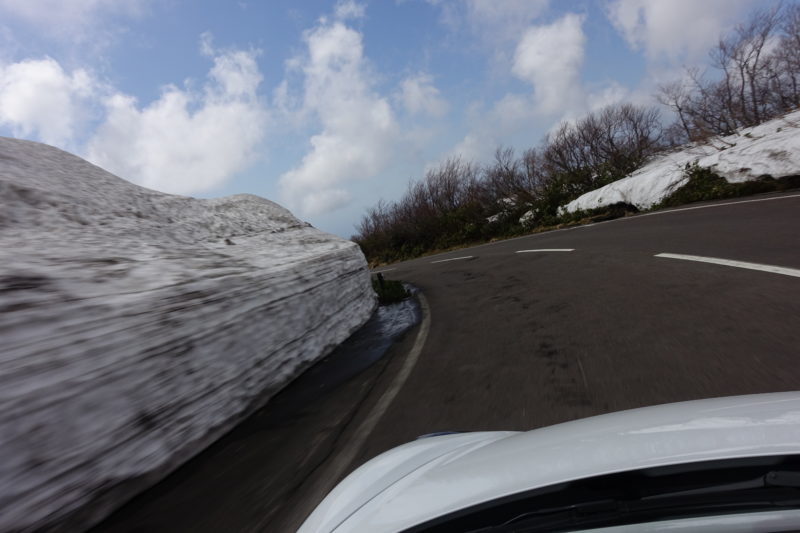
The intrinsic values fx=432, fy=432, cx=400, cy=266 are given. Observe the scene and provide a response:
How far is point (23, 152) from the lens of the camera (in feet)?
24.5

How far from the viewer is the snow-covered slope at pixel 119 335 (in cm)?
253

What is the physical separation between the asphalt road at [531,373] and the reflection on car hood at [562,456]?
114 centimetres

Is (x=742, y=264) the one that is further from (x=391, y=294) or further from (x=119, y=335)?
(x=119, y=335)

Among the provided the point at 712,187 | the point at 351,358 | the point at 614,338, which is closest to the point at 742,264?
the point at 614,338

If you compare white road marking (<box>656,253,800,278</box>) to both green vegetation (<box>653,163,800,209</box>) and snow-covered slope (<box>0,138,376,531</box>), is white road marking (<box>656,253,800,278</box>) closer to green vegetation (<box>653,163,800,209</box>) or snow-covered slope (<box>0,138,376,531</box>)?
snow-covered slope (<box>0,138,376,531</box>)

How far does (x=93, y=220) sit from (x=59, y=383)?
4.44m

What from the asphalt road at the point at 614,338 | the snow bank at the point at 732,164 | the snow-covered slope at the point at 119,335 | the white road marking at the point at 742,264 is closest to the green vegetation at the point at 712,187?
the snow bank at the point at 732,164

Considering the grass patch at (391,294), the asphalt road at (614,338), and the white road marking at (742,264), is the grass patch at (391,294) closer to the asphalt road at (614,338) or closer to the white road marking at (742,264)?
the asphalt road at (614,338)

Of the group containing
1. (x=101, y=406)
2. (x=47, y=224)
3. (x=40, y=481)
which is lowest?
(x=40, y=481)

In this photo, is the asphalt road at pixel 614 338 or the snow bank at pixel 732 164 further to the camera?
the snow bank at pixel 732 164

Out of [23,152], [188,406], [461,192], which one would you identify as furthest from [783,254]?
[461,192]

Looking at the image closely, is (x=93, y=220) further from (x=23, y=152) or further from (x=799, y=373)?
(x=799, y=373)

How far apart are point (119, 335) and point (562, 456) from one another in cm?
312

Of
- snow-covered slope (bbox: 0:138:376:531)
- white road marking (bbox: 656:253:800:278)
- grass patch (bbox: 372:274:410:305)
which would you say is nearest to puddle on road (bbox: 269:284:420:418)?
snow-covered slope (bbox: 0:138:376:531)
